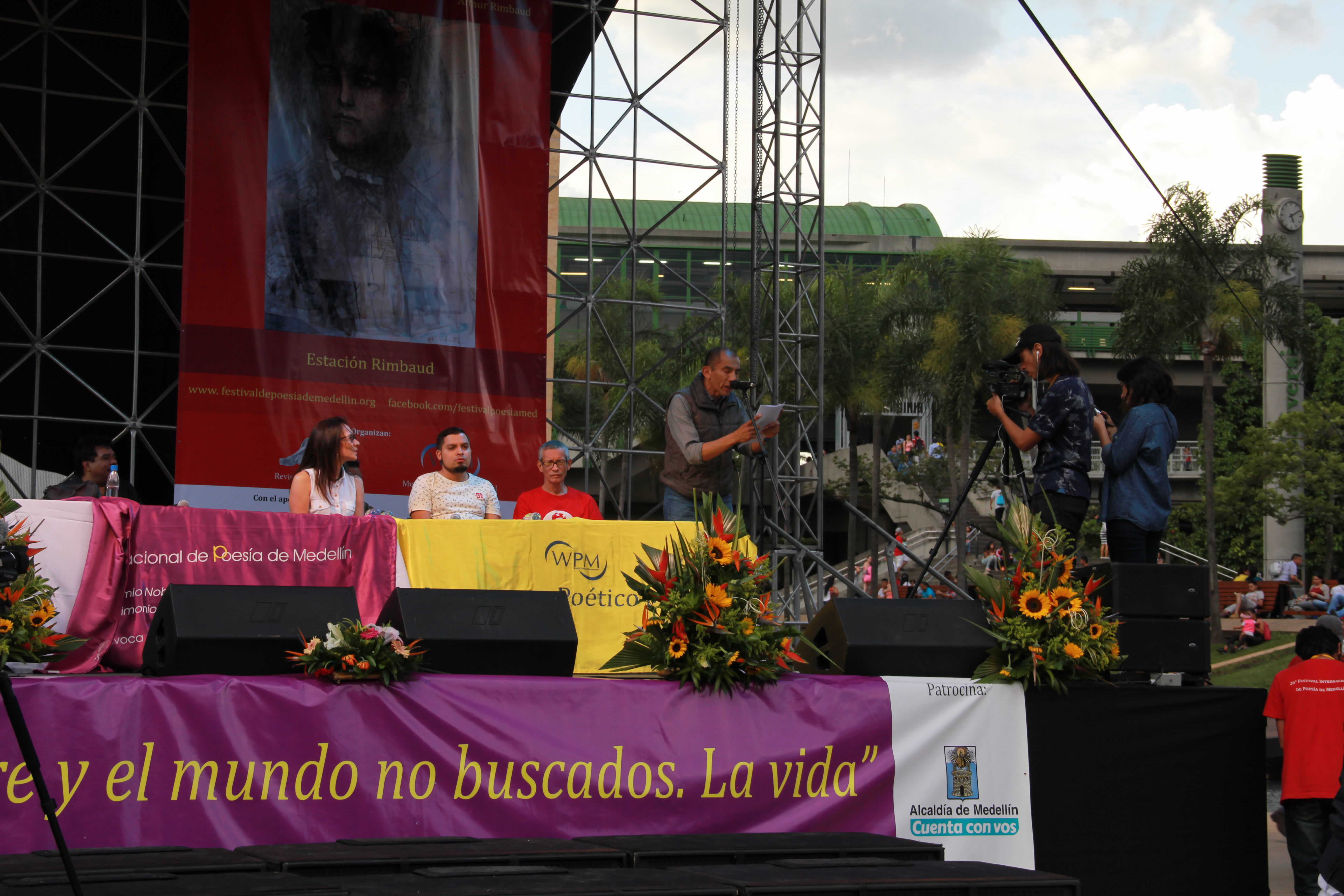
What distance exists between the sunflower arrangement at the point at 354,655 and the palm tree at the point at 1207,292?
2091 cm

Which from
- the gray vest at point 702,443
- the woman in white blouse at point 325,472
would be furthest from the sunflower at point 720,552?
the woman in white blouse at point 325,472

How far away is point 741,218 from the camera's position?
4984 cm

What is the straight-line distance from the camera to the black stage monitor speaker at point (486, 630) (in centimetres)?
454

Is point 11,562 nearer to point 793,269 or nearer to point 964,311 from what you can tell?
point 793,269

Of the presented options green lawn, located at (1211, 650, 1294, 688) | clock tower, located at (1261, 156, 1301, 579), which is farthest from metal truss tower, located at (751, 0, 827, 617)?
clock tower, located at (1261, 156, 1301, 579)

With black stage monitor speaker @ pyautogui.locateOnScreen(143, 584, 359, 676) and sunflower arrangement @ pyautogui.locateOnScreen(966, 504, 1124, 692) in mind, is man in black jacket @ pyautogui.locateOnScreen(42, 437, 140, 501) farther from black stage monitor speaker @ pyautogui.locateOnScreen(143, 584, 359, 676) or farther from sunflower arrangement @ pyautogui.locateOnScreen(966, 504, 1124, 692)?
sunflower arrangement @ pyautogui.locateOnScreen(966, 504, 1124, 692)

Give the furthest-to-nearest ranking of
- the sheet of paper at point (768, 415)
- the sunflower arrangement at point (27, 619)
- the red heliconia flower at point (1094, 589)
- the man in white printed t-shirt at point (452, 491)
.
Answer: the man in white printed t-shirt at point (452, 491), the sheet of paper at point (768, 415), the red heliconia flower at point (1094, 589), the sunflower arrangement at point (27, 619)

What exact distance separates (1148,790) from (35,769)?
13.0 ft

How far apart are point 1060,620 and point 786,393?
14.5 meters

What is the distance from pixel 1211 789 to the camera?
16.8ft

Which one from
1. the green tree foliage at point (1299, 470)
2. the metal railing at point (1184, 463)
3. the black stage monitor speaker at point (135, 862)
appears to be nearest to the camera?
the black stage monitor speaker at point (135, 862)

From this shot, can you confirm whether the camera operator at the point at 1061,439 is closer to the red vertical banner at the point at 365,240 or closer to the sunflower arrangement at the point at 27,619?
the sunflower arrangement at the point at 27,619

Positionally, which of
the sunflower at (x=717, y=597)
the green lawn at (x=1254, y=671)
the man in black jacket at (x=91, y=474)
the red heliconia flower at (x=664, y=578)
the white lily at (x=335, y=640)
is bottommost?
the green lawn at (x=1254, y=671)

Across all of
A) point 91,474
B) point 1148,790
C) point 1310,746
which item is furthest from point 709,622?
point 91,474
